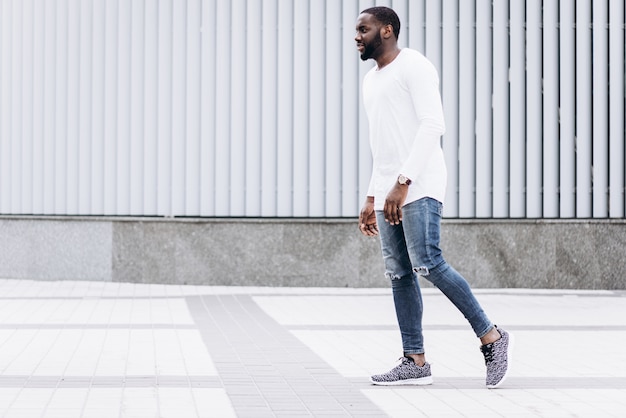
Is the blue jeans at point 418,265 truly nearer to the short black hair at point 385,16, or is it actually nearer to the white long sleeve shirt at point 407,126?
the white long sleeve shirt at point 407,126

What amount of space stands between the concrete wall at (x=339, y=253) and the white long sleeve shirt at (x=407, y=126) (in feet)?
23.7

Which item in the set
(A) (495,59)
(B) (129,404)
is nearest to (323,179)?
(A) (495,59)

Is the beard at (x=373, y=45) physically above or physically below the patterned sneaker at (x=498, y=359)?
above

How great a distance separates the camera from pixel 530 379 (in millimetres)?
6676

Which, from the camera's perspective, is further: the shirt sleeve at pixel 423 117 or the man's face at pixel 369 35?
the man's face at pixel 369 35

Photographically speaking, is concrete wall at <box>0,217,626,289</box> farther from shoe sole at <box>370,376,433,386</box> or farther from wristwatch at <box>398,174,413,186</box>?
wristwatch at <box>398,174,413,186</box>

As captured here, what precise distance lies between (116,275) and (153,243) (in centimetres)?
56

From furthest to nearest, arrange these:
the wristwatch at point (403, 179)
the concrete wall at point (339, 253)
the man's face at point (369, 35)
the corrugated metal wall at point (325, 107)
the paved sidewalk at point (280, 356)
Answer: the corrugated metal wall at point (325, 107) < the concrete wall at point (339, 253) < the man's face at point (369, 35) < the wristwatch at point (403, 179) < the paved sidewalk at point (280, 356)

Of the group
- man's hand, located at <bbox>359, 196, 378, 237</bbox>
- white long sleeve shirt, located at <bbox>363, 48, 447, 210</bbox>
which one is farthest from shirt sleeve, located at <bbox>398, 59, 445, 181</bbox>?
man's hand, located at <bbox>359, 196, 378, 237</bbox>

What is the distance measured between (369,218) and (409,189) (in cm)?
46

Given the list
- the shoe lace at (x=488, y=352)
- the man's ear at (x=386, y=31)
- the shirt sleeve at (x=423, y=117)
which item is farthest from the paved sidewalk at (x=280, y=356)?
the man's ear at (x=386, y=31)

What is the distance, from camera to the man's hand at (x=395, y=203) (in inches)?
242

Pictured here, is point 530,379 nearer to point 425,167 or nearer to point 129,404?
point 425,167

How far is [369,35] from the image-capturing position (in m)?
6.41
